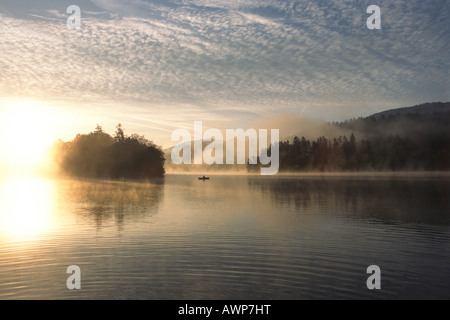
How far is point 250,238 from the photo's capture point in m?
31.5

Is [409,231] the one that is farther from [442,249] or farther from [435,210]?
[435,210]

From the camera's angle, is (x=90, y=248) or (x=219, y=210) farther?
(x=219, y=210)

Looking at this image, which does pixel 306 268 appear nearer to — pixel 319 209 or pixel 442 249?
pixel 442 249

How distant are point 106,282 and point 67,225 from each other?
21.6 meters

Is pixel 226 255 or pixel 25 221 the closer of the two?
pixel 226 255

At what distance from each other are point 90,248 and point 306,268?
15.4m

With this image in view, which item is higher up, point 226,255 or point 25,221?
point 25,221

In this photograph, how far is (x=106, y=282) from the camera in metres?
19.6

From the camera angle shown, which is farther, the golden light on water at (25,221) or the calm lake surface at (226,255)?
→ the golden light on water at (25,221)

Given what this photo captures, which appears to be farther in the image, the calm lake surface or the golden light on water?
the golden light on water
